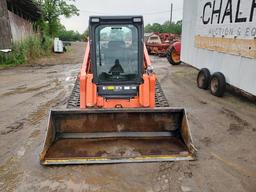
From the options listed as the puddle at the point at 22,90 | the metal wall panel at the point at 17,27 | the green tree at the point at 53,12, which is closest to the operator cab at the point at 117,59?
the puddle at the point at 22,90

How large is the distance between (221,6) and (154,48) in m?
12.3

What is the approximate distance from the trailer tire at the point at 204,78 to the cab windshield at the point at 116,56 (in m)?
4.45

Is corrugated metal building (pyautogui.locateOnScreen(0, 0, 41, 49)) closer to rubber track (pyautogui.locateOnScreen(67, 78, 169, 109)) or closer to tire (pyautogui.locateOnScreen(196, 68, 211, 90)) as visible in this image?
rubber track (pyautogui.locateOnScreen(67, 78, 169, 109))

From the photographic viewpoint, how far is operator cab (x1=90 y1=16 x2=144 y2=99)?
15.7ft

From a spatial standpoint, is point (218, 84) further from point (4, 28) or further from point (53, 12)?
point (53, 12)

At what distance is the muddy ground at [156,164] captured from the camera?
357cm

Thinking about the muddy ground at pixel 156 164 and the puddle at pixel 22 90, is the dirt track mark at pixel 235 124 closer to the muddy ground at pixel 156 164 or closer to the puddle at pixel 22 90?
the muddy ground at pixel 156 164

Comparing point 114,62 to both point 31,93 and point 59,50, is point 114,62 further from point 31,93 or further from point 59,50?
point 59,50

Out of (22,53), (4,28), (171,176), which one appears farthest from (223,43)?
(4,28)

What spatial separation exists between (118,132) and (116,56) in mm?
1489

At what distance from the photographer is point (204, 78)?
870cm

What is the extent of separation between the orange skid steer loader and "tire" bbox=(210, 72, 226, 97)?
3.45 metres

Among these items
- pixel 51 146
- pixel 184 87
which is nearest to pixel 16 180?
pixel 51 146

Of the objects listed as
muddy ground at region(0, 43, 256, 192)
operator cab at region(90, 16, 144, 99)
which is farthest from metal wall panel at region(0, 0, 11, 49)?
operator cab at region(90, 16, 144, 99)
